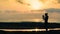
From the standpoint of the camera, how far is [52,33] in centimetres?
170

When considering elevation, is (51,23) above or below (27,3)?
below

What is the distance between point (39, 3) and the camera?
84.0 inches

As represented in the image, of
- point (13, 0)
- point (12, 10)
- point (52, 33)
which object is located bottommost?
point (52, 33)

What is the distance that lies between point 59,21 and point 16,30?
2.00 feet

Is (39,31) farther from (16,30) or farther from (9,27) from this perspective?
(9,27)

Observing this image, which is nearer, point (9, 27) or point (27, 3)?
point (9, 27)

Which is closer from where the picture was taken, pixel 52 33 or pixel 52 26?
pixel 52 33

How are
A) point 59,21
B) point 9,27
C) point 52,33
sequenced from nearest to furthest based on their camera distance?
point 52,33
point 9,27
point 59,21

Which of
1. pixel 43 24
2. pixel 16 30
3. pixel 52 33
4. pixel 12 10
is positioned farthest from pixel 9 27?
pixel 52 33

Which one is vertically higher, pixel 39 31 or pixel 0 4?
pixel 0 4

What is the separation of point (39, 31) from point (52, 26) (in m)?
0.28

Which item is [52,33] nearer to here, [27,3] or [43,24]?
[43,24]

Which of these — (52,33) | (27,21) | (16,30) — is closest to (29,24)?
(27,21)

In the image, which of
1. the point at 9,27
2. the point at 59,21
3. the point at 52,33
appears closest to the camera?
the point at 52,33
